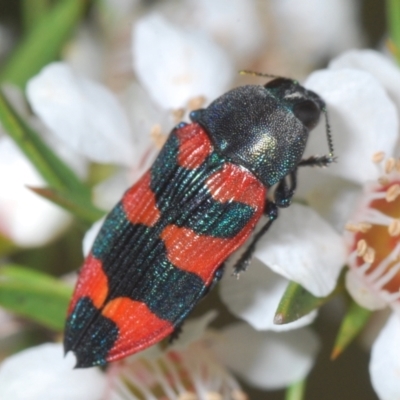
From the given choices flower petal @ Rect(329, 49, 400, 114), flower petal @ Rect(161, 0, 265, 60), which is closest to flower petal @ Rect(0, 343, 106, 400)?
flower petal @ Rect(329, 49, 400, 114)

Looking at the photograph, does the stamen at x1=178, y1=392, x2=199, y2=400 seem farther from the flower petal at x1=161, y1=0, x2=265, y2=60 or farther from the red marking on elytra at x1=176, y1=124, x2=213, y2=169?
the flower petal at x1=161, y1=0, x2=265, y2=60

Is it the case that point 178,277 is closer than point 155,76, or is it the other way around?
point 178,277

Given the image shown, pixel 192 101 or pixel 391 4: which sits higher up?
pixel 391 4

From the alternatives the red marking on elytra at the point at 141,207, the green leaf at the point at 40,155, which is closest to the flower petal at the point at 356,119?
the red marking on elytra at the point at 141,207

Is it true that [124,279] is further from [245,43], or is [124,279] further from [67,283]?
[245,43]

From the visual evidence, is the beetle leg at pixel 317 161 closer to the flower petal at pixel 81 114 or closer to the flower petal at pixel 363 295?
the flower petal at pixel 363 295

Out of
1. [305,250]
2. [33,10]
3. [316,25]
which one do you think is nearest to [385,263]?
[305,250]

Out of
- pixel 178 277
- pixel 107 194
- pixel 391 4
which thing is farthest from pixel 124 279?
pixel 391 4
